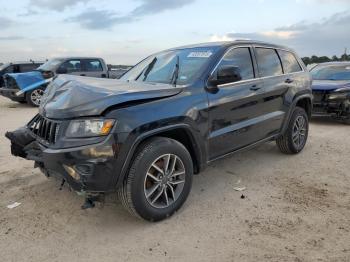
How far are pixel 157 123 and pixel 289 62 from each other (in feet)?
10.8

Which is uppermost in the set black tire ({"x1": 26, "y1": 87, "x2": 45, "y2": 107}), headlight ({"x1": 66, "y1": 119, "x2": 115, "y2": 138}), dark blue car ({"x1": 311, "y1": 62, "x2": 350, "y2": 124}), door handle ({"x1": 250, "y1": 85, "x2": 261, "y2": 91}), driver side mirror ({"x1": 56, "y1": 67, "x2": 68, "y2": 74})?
door handle ({"x1": 250, "y1": 85, "x2": 261, "y2": 91})

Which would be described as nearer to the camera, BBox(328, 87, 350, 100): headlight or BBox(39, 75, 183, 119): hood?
BBox(39, 75, 183, 119): hood

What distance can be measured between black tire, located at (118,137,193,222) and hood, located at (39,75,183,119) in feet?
1.56

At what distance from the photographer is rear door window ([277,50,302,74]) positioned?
5.75 meters

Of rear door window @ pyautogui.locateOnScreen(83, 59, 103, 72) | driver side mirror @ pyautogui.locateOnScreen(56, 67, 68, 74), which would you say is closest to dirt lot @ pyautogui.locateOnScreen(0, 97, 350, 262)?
driver side mirror @ pyautogui.locateOnScreen(56, 67, 68, 74)

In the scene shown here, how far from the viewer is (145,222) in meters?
3.76

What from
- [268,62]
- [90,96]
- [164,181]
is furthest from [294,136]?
[90,96]

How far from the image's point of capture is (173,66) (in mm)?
4621

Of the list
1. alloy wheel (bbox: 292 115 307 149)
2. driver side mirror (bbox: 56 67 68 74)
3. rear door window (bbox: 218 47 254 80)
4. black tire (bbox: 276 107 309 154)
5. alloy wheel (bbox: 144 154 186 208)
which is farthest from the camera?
driver side mirror (bbox: 56 67 68 74)

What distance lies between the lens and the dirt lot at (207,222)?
3.22m

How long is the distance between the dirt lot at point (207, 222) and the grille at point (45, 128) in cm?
85

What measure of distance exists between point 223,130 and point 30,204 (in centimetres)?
239

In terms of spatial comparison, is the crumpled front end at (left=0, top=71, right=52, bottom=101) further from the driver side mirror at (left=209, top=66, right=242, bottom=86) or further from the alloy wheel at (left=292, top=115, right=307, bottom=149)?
the driver side mirror at (left=209, top=66, right=242, bottom=86)

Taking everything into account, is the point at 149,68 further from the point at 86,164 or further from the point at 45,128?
the point at 86,164
